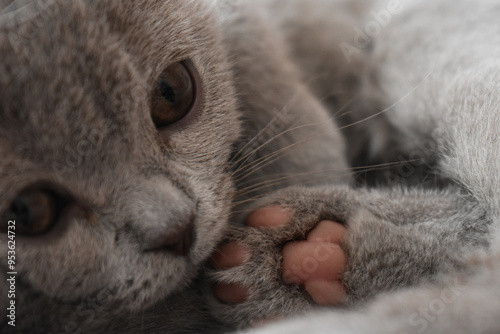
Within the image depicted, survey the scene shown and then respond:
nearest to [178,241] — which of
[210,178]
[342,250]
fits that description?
[210,178]

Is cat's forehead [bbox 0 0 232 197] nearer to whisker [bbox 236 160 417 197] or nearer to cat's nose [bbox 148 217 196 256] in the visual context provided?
cat's nose [bbox 148 217 196 256]

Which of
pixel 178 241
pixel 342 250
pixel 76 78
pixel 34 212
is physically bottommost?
pixel 342 250

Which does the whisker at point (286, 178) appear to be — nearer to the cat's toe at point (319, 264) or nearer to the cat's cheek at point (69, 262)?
the cat's toe at point (319, 264)

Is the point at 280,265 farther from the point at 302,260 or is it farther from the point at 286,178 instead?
the point at 286,178

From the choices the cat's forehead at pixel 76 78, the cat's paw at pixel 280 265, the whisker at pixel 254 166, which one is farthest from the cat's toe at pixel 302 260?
the cat's forehead at pixel 76 78

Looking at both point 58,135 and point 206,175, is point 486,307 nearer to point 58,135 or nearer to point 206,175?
point 206,175

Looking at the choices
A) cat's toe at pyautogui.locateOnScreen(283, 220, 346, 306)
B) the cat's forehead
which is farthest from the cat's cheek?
cat's toe at pyautogui.locateOnScreen(283, 220, 346, 306)

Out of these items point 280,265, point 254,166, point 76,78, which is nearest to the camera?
point 76,78
